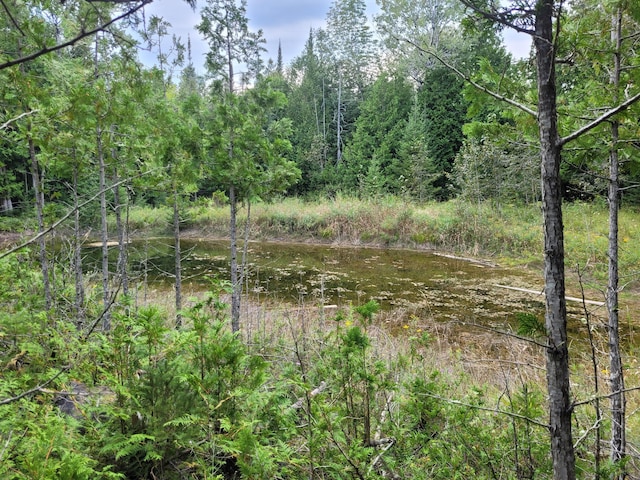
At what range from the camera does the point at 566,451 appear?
3.88ft

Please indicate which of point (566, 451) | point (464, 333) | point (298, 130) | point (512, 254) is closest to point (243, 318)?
point (464, 333)

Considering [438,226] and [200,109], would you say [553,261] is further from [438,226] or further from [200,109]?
[438,226]

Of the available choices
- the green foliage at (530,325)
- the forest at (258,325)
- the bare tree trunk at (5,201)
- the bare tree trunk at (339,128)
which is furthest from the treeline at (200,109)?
the bare tree trunk at (339,128)

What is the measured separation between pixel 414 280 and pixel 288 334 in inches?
219

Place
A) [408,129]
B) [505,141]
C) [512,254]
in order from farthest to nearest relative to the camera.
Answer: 1. [408,129]
2. [512,254]
3. [505,141]

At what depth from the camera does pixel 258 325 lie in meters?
5.23

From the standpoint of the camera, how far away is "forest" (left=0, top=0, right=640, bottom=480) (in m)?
1.35

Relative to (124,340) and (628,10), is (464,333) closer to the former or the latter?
(628,10)

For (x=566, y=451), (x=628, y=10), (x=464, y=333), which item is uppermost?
(x=628, y=10)

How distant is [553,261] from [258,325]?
14.7 feet

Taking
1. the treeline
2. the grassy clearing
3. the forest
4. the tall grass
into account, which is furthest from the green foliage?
the grassy clearing

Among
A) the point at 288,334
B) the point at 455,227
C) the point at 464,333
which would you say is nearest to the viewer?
the point at 288,334

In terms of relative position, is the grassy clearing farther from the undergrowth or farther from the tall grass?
the undergrowth

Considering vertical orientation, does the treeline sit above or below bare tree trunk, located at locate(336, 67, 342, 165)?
below
